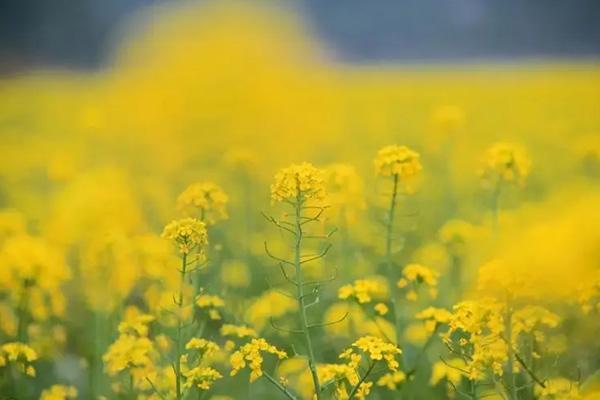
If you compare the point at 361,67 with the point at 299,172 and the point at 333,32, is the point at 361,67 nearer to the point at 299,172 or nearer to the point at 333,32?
the point at 333,32

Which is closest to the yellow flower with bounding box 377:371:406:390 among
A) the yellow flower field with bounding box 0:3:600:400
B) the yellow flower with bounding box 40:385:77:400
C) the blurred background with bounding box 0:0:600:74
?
the yellow flower field with bounding box 0:3:600:400

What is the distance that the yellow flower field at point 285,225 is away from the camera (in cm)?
147

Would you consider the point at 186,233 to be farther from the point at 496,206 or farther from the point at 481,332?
the point at 496,206

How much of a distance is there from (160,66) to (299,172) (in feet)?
2.36

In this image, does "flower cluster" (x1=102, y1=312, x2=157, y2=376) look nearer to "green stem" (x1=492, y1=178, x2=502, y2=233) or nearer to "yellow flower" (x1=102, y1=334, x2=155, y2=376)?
"yellow flower" (x1=102, y1=334, x2=155, y2=376)

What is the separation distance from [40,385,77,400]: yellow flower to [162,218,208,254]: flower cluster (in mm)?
398

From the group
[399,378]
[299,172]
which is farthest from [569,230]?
[299,172]

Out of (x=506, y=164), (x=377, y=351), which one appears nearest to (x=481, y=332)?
(x=377, y=351)

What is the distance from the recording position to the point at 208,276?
180 cm

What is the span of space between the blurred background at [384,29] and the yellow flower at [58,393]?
799 mm

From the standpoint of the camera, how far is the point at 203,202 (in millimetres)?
A: 1559

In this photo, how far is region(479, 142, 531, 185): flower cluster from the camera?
1.72 m

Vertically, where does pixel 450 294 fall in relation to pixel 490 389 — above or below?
above

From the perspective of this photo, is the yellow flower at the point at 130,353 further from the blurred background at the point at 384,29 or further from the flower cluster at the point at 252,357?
the blurred background at the point at 384,29
